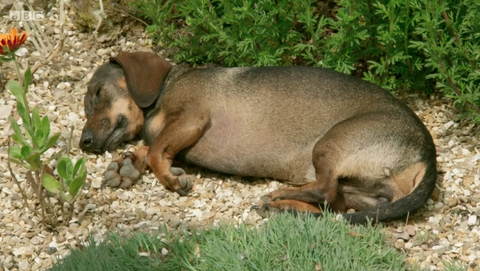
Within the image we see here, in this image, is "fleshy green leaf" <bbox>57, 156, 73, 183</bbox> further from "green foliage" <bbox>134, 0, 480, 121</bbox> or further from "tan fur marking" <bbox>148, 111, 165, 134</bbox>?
"green foliage" <bbox>134, 0, 480, 121</bbox>

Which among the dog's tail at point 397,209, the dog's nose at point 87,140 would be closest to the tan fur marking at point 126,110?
the dog's nose at point 87,140

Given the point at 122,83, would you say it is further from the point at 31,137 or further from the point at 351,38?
the point at 351,38

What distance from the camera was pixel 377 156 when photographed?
5.59 meters

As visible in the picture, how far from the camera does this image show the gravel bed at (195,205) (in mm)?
5305

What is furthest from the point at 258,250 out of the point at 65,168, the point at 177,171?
the point at 177,171

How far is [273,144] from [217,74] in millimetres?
871

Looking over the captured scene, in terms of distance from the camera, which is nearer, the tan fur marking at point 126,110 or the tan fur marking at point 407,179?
the tan fur marking at point 407,179

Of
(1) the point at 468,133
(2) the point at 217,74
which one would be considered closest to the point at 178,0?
(2) the point at 217,74

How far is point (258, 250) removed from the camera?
4.71 m

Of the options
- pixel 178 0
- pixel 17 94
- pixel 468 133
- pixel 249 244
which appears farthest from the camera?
pixel 178 0

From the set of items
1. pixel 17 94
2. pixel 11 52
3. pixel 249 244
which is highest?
pixel 11 52

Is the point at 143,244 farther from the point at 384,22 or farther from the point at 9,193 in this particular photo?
the point at 384,22

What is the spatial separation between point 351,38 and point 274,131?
3.47ft

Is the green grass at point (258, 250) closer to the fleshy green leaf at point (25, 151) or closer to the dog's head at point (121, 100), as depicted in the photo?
the fleshy green leaf at point (25, 151)
